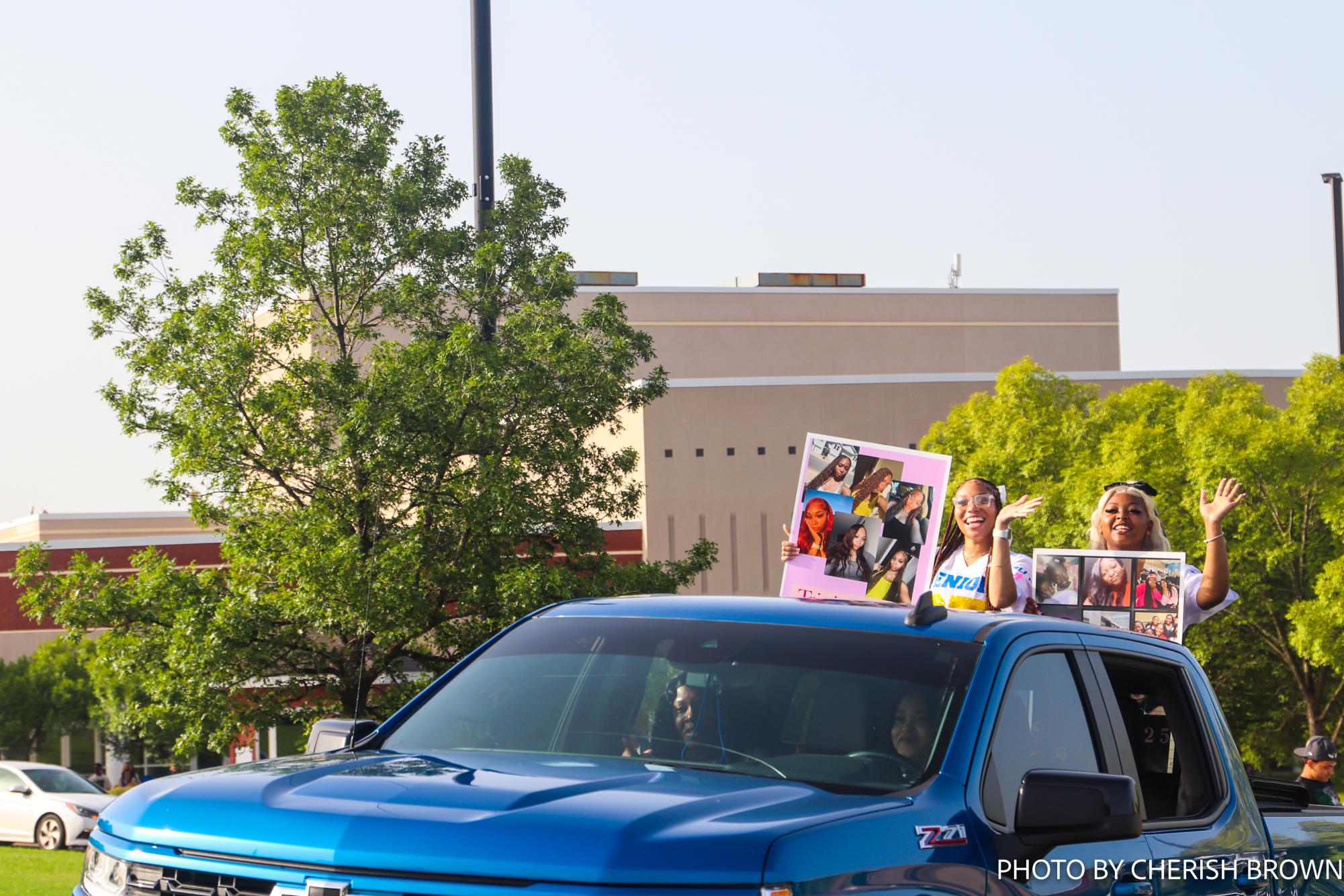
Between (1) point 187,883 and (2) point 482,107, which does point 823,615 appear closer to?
(1) point 187,883

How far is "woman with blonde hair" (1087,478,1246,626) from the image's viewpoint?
778 centimetres

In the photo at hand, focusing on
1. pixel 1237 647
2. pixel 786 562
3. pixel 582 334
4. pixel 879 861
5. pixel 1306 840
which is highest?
pixel 582 334

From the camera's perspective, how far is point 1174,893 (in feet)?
15.9

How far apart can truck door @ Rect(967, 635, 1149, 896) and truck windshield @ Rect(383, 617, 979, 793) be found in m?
0.16

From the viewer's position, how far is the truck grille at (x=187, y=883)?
3.68 metres

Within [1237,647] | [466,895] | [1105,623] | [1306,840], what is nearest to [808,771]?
[466,895]

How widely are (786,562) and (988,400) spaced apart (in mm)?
43000

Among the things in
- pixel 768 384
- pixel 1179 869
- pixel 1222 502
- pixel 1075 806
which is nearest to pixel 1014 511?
pixel 1222 502

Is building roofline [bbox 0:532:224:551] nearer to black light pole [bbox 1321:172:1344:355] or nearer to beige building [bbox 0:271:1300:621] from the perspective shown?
beige building [bbox 0:271:1300:621]

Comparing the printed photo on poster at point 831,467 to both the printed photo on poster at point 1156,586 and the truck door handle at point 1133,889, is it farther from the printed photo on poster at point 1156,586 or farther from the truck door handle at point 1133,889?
the truck door handle at point 1133,889

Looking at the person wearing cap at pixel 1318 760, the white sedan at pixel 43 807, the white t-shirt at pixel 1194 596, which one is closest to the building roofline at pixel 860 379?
the white sedan at pixel 43 807

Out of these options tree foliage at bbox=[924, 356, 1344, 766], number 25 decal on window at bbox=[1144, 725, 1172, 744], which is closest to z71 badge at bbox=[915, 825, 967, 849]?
number 25 decal on window at bbox=[1144, 725, 1172, 744]

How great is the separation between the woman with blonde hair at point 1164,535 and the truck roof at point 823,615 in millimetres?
2701

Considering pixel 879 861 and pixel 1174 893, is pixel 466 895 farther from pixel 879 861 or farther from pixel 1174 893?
pixel 1174 893
